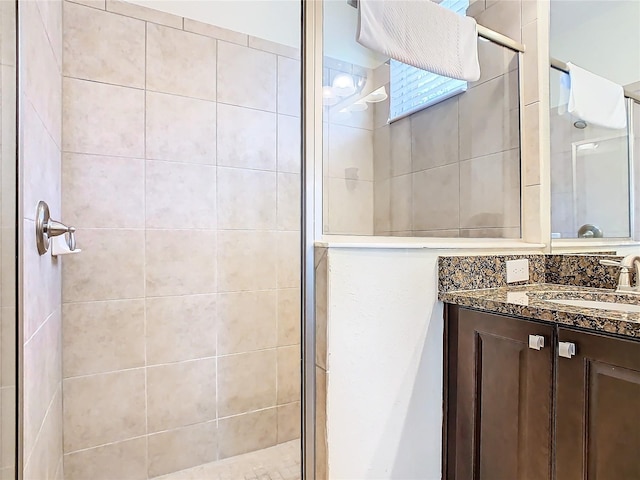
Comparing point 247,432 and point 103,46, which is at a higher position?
point 103,46

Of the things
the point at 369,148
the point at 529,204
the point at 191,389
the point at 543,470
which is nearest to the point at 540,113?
the point at 529,204

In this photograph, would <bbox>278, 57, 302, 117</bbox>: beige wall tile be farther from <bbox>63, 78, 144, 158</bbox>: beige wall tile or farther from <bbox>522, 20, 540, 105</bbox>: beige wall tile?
<bbox>522, 20, 540, 105</bbox>: beige wall tile

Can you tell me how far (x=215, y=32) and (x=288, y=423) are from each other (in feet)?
6.99

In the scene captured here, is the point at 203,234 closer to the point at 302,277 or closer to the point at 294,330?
the point at 294,330

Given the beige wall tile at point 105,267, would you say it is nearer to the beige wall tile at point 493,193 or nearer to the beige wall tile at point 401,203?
the beige wall tile at point 401,203

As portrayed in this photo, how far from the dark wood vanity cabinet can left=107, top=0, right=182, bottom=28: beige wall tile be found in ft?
5.97

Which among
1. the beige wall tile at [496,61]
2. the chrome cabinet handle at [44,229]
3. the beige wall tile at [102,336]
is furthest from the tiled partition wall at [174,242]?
the beige wall tile at [496,61]

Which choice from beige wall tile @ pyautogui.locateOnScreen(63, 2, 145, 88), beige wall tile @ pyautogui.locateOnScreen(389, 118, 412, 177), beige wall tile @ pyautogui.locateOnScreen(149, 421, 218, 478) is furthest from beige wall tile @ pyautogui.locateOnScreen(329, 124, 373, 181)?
beige wall tile @ pyautogui.locateOnScreen(149, 421, 218, 478)

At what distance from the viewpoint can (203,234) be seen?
6.15 feet

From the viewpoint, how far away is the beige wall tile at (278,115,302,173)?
208 centimetres

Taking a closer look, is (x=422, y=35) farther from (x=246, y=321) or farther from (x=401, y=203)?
(x=246, y=321)

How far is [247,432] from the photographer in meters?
1.97

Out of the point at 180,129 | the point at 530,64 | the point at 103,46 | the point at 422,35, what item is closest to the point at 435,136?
the point at 530,64

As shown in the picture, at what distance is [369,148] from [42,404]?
1.62 metres
